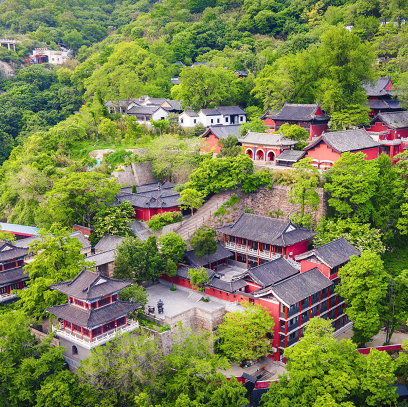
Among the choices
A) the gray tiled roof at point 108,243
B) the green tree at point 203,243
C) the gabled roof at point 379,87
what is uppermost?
the gabled roof at point 379,87

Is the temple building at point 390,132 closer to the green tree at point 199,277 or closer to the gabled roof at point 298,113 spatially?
the gabled roof at point 298,113

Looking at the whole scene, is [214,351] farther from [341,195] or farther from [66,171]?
[66,171]

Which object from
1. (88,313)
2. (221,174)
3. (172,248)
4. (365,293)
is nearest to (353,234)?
(365,293)

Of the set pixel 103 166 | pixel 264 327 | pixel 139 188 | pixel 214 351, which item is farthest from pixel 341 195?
pixel 103 166

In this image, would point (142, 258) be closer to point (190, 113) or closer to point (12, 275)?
point (12, 275)

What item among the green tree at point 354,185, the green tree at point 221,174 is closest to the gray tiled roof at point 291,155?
the green tree at point 221,174

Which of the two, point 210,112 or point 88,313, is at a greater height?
point 210,112
